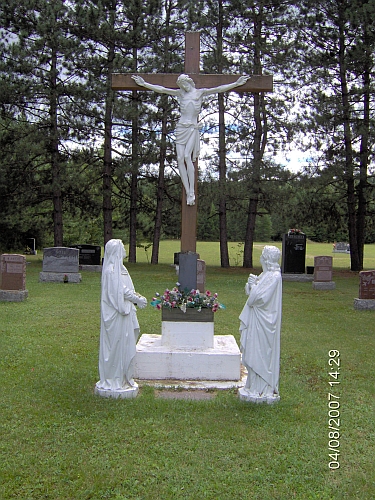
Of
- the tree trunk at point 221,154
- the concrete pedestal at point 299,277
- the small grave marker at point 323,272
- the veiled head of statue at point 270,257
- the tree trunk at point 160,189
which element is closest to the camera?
the veiled head of statue at point 270,257

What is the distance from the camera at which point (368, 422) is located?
573cm

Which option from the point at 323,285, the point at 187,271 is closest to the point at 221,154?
the point at 323,285

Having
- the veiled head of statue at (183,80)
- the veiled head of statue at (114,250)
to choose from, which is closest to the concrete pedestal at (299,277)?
the veiled head of statue at (183,80)

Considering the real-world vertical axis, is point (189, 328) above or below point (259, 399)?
above

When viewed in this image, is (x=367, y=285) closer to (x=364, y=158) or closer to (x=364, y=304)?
(x=364, y=304)

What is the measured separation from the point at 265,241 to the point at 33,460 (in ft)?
187

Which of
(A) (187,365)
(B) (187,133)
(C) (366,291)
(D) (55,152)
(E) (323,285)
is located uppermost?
(D) (55,152)

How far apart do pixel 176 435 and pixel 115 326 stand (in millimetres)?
1443

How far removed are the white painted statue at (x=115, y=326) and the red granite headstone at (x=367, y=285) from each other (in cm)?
856

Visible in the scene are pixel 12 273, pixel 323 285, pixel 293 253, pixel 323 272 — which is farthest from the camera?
pixel 293 253

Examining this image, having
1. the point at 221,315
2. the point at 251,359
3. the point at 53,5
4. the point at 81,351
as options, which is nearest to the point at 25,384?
the point at 81,351

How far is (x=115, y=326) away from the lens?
6082 mm

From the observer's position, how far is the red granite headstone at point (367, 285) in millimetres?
13195

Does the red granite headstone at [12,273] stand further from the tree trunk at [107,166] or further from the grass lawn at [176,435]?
the tree trunk at [107,166]
